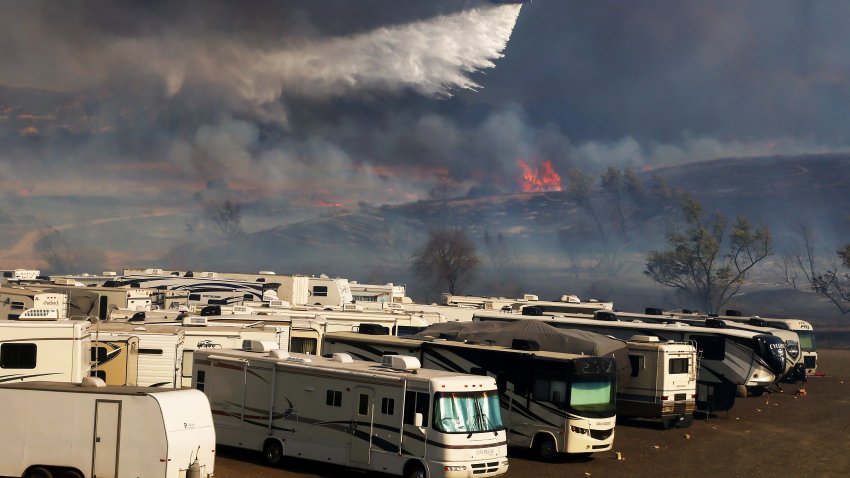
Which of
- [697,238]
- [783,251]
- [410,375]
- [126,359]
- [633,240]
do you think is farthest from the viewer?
[633,240]

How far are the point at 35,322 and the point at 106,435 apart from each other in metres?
5.75

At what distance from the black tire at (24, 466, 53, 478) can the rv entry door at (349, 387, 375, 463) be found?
628 centimetres

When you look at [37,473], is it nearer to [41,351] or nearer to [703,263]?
[41,351]

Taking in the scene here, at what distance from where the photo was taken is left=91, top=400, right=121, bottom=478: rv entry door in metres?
17.0

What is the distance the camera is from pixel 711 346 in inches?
1457

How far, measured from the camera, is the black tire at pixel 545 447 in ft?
81.8

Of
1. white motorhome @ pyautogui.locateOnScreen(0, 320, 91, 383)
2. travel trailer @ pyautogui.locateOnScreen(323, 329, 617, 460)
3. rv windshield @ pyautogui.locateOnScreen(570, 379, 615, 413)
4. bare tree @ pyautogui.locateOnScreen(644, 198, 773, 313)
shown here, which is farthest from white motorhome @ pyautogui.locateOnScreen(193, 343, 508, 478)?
bare tree @ pyautogui.locateOnScreen(644, 198, 773, 313)

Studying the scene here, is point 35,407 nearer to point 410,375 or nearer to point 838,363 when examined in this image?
point 410,375

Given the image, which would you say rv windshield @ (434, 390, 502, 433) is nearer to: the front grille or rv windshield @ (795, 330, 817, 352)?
the front grille

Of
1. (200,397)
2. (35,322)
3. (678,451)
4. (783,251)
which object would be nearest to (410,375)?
(200,397)

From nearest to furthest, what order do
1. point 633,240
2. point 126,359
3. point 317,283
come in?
point 126,359
point 317,283
point 633,240

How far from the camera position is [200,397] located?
1788cm

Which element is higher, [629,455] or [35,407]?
[35,407]

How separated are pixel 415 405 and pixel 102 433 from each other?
6.18 m
